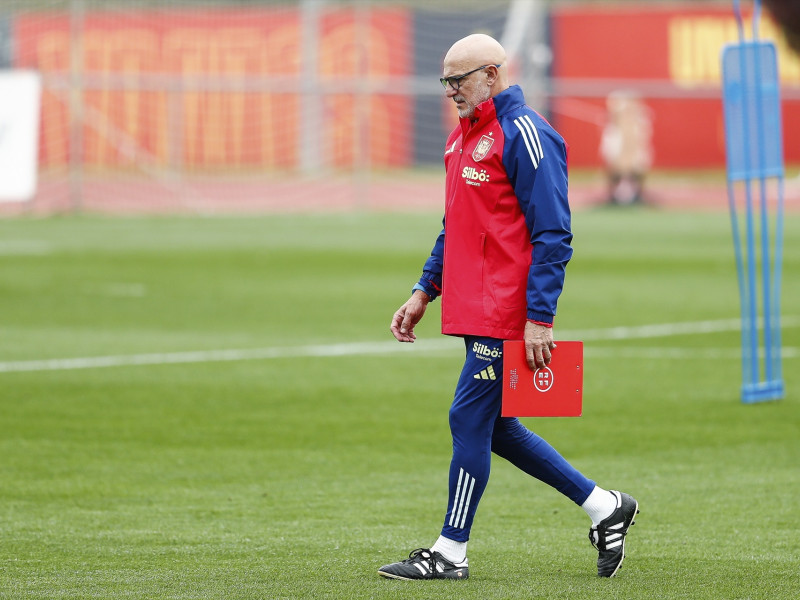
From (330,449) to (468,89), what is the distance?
334cm

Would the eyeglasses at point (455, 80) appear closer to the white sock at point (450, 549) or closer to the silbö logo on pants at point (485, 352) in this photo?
the silbö logo on pants at point (485, 352)

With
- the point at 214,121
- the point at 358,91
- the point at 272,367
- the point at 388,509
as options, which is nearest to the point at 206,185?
the point at 214,121

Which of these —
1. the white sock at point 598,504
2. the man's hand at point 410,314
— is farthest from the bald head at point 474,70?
the white sock at point 598,504

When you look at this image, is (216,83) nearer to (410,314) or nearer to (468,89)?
(410,314)

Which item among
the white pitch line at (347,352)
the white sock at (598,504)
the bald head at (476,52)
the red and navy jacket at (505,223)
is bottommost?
the white pitch line at (347,352)

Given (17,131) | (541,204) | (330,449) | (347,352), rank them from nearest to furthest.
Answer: (541,204), (330,449), (347,352), (17,131)

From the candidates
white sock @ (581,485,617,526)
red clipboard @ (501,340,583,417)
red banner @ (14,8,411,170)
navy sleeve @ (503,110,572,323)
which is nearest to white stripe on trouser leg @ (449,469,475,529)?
red clipboard @ (501,340,583,417)

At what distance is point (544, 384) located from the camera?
18.5 ft

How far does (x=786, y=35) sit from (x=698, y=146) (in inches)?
157

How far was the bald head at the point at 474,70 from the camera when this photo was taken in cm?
565

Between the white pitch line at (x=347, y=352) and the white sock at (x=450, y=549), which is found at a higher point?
the white sock at (x=450, y=549)

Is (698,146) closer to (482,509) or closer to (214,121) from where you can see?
(214,121)

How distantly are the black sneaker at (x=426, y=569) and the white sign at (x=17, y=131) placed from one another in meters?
19.8

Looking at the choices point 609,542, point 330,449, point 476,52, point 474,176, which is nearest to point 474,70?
point 476,52
